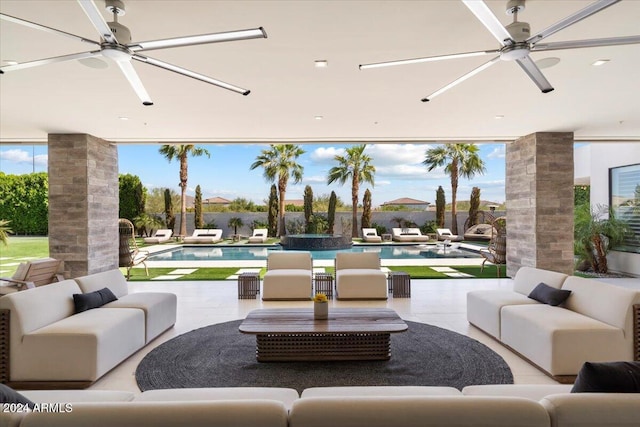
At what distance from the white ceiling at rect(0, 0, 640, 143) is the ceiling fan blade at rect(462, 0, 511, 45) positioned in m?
0.40

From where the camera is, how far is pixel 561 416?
1437 millimetres

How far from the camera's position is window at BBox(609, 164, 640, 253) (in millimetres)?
8627

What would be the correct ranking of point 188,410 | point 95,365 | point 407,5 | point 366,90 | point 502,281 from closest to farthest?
point 188,410
point 407,5
point 95,365
point 366,90
point 502,281

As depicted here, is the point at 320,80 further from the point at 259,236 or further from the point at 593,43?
the point at 259,236

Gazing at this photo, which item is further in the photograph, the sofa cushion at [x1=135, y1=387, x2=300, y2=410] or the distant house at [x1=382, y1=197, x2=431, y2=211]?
the distant house at [x1=382, y1=197, x2=431, y2=211]

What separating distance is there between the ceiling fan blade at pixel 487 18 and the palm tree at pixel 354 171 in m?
17.2

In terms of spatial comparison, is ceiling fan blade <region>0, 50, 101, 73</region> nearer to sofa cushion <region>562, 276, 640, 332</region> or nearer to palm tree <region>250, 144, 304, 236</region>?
sofa cushion <region>562, 276, 640, 332</region>

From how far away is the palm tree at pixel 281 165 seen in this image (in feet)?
64.9

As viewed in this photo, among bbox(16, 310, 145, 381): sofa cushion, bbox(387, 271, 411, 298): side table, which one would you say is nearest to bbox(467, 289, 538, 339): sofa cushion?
bbox(387, 271, 411, 298): side table

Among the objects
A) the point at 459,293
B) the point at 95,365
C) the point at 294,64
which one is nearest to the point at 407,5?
the point at 294,64

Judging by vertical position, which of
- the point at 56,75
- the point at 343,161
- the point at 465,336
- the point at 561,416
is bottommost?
the point at 465,336

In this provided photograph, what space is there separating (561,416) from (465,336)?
10.3 feet

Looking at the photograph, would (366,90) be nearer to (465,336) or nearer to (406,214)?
(465,336)

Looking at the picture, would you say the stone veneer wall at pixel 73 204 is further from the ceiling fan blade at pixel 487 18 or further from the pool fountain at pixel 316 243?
the pool fountain at pixel 316 243
